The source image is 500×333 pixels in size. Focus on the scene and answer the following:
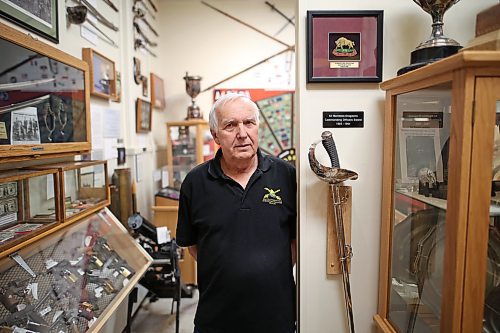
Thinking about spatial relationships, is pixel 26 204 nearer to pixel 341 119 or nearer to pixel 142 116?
pixel 341 119

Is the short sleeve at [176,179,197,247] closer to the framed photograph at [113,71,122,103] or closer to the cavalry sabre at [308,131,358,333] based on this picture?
the cavalry sabre at [308,131,358,333]

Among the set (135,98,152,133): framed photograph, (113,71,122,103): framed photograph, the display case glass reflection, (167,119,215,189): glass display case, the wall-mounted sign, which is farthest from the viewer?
(167,119,215,189): glass display case

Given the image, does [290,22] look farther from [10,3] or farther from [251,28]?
[10,3]

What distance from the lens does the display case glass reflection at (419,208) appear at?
3.54 feet

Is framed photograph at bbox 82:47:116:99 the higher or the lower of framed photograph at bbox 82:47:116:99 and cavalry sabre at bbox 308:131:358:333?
the higher

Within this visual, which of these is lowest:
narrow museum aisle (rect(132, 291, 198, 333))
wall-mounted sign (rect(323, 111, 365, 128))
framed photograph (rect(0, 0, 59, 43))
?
narrow museum aisle (rect(132, 291, 198, 333))

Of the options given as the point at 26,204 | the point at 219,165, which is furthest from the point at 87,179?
the point at 219,165

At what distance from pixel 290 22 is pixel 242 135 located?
2906 mm

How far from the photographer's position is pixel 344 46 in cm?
132

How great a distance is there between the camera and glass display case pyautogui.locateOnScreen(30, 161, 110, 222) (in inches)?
63.0

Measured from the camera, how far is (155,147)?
149 inches

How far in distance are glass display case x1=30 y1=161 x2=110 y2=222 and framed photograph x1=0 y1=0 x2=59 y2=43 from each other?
2.02 ft

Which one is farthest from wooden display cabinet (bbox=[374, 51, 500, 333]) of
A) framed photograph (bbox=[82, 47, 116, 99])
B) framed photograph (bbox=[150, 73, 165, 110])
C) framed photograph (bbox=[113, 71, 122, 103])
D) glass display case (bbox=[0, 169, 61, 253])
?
framed photograph (bbox=[150, 73, 165, 110])

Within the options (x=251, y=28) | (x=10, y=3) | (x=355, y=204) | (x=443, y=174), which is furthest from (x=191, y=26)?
(x=443, y=174)
